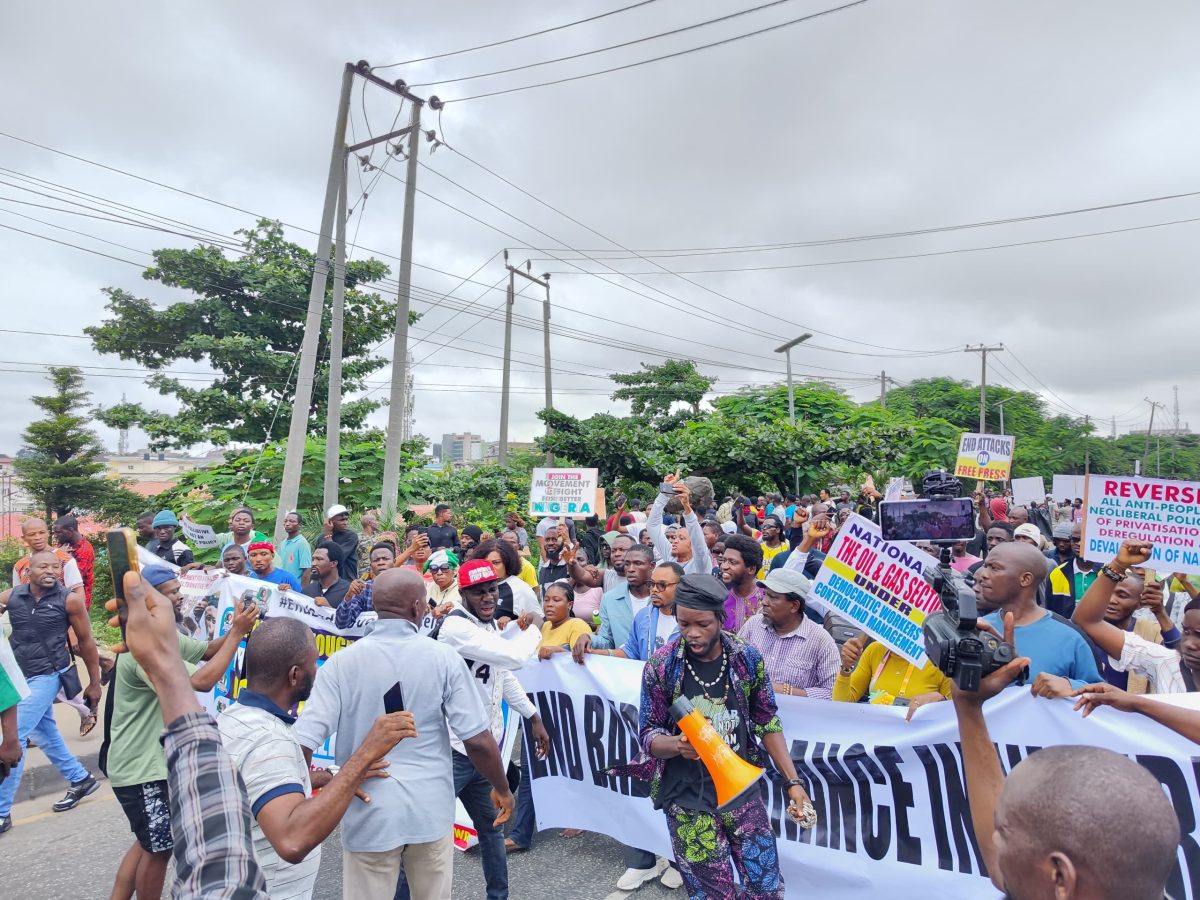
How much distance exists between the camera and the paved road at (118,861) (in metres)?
4.29

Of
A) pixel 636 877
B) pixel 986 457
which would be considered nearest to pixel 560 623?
pixel 636 877

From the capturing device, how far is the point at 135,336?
24328 millimetres

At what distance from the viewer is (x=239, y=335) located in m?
23.5

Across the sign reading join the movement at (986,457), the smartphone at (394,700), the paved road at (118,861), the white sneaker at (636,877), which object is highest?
the sign reading join the movement at (986,457)

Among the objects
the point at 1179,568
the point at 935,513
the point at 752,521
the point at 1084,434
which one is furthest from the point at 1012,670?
the point at 1084,434

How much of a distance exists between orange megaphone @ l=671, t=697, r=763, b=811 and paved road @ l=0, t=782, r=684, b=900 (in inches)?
70.6

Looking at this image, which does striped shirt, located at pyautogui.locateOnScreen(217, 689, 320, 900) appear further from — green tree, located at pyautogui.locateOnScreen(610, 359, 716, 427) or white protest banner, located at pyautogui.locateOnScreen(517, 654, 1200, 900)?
green tree, located at pyautogui.locateOnScreen(610, 359, 716, 427)

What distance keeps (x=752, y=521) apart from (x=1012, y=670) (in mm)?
12951

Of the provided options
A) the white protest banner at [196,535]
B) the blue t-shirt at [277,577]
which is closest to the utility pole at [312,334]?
the white protest banner at [196,535]

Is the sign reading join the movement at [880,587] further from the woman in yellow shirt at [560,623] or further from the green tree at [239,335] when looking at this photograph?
the green tree at [239,335]

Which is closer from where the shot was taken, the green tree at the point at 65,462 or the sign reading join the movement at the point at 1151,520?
the sign reading join the movement at the point at 1151,520

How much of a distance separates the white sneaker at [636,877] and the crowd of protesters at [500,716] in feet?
0.07

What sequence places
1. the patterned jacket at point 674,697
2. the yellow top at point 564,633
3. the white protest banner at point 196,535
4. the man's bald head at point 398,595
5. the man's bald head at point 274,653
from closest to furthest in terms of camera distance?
the man's bald head at point 274,653 → the man's bald head at point 398,595 → the patterned jacket at point 674,697 → the yellow top at point 564,633 → the white protest banner at point 196,535

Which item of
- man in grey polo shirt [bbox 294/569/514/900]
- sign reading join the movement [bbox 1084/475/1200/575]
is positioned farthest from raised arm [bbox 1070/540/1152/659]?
man in grey polo shirt [bbox 294/569/514/900]
